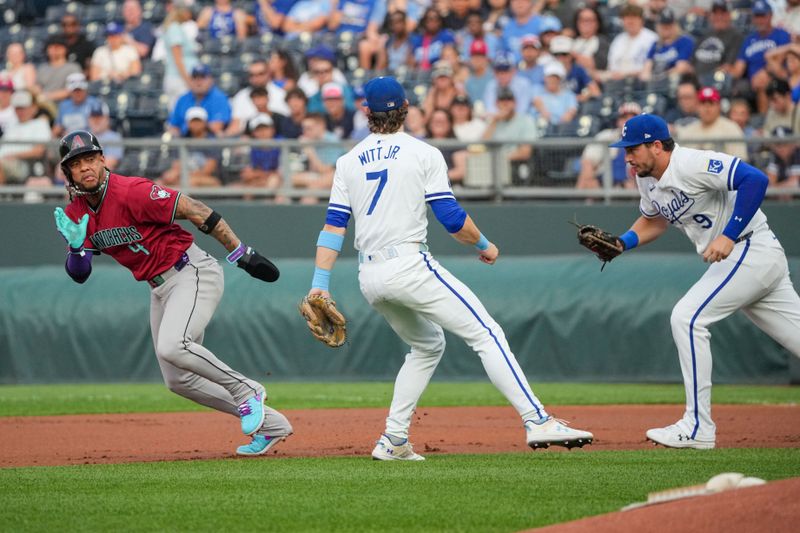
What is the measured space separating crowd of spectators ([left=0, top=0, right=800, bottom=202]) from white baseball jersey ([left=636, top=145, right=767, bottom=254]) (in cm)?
650

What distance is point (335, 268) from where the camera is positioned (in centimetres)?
1492

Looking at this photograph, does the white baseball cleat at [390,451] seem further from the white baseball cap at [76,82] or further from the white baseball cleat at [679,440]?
the white baseball cap at [76,82]

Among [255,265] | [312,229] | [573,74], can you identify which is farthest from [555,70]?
[255,265]

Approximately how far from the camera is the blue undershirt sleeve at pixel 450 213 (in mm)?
7094

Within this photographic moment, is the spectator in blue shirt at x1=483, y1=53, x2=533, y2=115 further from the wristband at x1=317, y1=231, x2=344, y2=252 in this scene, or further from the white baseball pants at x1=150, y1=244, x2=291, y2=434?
the wristband at x1=317, y1=231, x2=344, y2=252

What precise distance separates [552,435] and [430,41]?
11214mm

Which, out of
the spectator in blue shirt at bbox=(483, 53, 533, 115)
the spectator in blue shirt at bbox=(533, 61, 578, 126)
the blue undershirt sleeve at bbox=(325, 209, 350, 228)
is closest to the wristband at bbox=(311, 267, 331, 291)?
the blue undershirt sleeve at bbox=(325, 209, 350, 228)

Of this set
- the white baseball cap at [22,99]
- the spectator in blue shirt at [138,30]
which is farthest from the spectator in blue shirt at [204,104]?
the spectator in blue shirt at [138,30]

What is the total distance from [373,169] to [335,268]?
25.5ft

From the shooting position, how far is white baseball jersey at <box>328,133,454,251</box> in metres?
7.16

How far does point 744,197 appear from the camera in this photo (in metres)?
7.70

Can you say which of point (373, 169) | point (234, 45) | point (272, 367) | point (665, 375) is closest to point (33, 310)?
point (272, 367)

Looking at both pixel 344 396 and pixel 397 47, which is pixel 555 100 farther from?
pixel 344 396

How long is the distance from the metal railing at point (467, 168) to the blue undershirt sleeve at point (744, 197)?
295 inches
